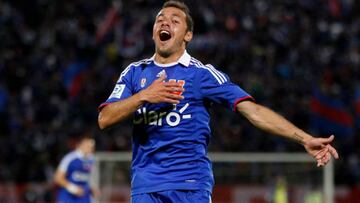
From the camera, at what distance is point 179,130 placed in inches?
198

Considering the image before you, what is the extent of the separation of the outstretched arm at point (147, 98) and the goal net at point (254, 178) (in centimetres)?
1010

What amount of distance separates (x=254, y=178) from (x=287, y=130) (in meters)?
10.8

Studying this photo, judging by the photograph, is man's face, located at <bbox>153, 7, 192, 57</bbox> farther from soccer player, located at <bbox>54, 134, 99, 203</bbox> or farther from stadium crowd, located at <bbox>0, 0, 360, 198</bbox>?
stadium crowd, located at <bbox>0, 0, 360, 198</bbox>

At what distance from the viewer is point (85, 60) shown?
20.3 m

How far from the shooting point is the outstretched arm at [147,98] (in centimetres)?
484

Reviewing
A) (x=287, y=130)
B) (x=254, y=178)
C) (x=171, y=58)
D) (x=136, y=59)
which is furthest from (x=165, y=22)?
(x=136, y=59)

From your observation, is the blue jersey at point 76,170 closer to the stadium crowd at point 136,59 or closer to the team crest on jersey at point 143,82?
the stadium crowd at point 136,59

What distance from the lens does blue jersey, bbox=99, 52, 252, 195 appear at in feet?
16.4

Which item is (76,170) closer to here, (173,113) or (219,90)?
(173,113)

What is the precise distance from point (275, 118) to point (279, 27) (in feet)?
51.3

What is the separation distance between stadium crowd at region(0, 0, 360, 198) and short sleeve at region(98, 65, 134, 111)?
11660 mm

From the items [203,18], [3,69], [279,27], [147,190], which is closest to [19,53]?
[3,69]

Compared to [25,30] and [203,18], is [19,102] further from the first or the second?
[203,18]

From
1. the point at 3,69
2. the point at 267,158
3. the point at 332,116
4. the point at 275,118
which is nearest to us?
the point at 275,118
